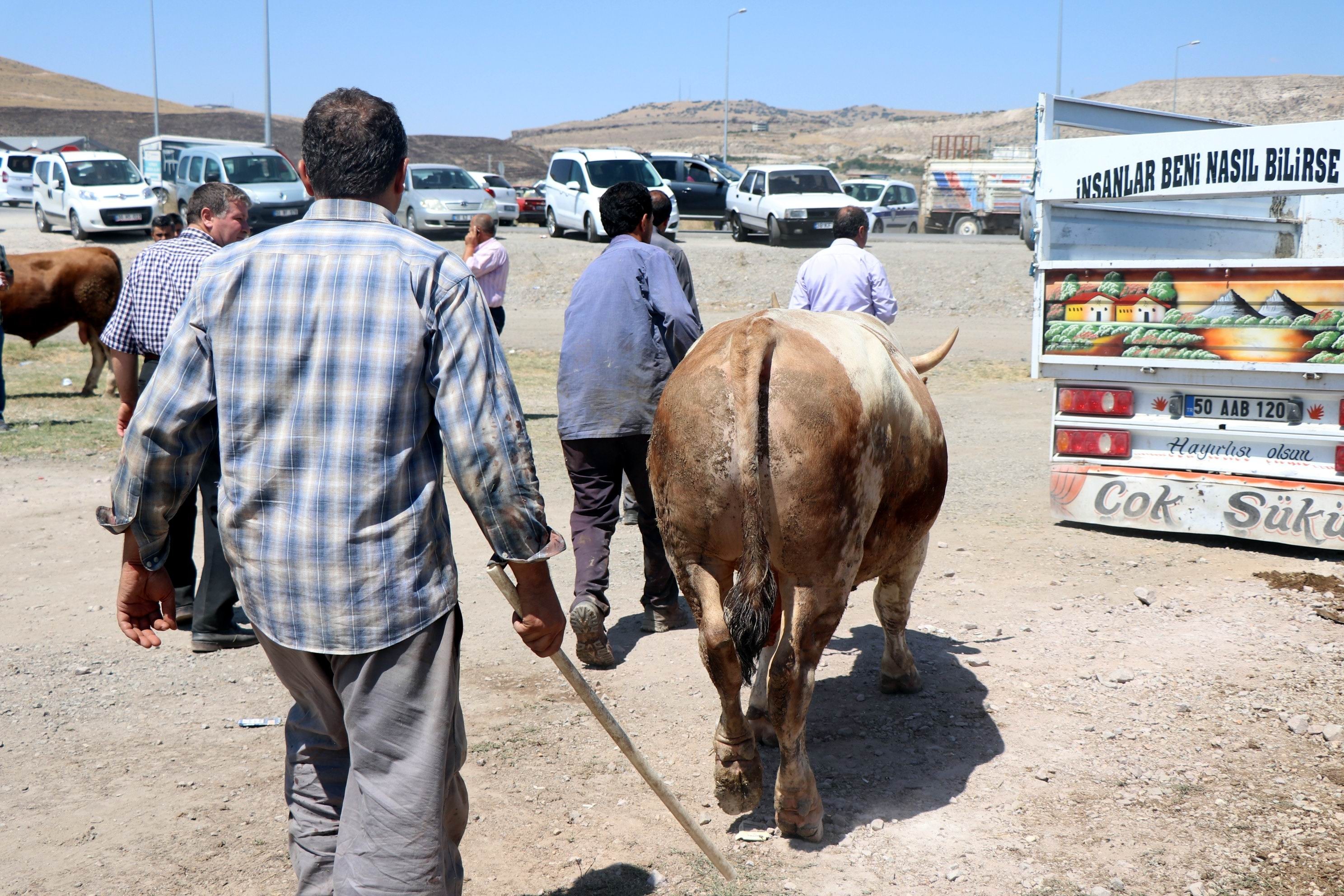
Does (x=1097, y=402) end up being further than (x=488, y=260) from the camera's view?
No

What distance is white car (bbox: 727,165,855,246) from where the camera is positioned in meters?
23.2

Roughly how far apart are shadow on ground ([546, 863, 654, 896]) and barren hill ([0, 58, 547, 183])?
60.4m

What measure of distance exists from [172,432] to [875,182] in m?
31.9

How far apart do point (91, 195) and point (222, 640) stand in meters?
21.3

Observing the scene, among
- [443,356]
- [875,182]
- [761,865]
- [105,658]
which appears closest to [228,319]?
[443,356]

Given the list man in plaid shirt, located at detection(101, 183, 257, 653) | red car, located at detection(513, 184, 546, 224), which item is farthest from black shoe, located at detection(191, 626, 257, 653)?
red car, located at detection(513, 184, 546, 224)

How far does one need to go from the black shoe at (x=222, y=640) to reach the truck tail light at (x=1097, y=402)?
15.9 ft

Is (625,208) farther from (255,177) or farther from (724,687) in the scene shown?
(255,177)

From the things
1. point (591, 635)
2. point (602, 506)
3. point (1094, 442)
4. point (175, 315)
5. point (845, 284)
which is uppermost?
point (845, 284)

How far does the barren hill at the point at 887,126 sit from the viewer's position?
84.6m

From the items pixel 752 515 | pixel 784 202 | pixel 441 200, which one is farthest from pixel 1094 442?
pixel 441 200

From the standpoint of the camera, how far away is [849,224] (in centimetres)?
699

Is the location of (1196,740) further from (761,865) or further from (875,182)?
(875,182)

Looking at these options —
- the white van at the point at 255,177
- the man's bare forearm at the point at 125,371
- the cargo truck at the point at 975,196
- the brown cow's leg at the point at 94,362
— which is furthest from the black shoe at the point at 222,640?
the cargo truck at the point at 975,196
